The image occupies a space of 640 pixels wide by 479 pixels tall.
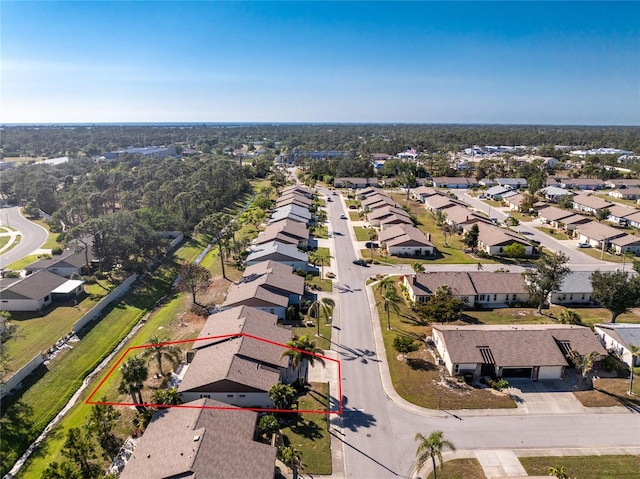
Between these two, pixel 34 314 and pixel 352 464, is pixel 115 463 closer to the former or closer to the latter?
pixel 352 464

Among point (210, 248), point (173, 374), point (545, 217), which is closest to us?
point (173, 374)

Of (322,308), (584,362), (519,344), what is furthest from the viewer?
(322,308)

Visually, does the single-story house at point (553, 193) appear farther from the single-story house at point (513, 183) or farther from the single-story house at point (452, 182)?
the single-story house at point (452, 182)

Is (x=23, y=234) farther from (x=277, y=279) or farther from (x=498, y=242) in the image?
(x=498, y=242)

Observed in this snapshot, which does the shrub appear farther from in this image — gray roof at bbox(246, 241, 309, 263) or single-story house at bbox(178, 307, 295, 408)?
gray roof at bbox(246, 241, 309, 263)

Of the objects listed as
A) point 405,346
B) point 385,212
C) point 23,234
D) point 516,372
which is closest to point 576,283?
point 516,372

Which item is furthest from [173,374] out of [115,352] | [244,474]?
[244,474]
